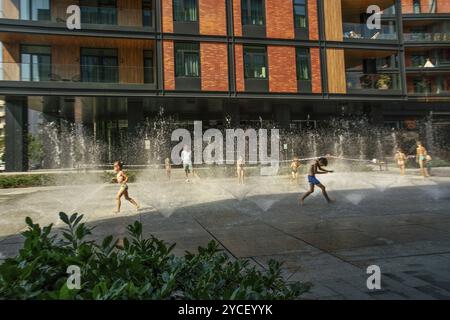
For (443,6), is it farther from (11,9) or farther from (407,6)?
(11,9)

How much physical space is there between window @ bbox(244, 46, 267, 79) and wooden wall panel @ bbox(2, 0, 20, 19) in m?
13.8

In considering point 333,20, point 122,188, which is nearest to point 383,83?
point 333,20

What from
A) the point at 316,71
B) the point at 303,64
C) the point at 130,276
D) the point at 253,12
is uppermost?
the point at 253,12

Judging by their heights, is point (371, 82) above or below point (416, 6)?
below

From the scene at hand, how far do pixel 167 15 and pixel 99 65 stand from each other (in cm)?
531

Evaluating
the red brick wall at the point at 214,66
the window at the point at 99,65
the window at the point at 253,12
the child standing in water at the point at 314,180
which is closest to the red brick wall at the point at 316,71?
the window at the point at 253,12

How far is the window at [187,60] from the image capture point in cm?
2472

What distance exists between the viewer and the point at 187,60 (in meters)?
24.8

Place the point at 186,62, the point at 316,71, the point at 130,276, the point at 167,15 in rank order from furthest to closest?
the point at 316,71 → the point at 186,62 → the point at 167,15 → the point at 130,276

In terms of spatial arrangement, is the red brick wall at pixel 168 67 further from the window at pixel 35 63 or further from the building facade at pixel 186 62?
the window at pixel 35 63

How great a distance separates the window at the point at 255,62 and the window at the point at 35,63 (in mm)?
11832

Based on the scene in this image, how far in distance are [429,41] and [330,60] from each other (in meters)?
20.3

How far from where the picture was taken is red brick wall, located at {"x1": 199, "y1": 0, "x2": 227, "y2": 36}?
2511 cm
